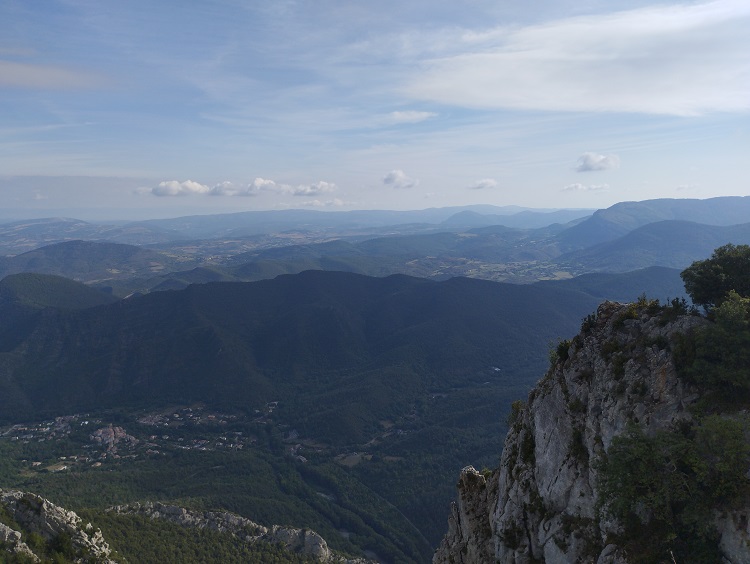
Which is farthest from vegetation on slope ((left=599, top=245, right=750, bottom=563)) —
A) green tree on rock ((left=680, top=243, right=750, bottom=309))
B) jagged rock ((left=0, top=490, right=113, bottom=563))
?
jagged rock ((left=0, top=490, right=113, bottom=563))

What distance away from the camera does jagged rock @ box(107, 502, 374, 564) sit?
84062 mm

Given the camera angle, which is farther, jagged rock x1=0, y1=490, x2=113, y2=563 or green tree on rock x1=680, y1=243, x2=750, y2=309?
jagged rock x1=0, y1=490, x2=113, y2=563

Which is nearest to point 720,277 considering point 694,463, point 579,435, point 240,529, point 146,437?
point 579,435

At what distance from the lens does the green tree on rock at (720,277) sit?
32.7 metres

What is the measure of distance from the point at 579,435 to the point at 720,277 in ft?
51.6

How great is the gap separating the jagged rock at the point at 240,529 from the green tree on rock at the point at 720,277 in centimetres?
7549

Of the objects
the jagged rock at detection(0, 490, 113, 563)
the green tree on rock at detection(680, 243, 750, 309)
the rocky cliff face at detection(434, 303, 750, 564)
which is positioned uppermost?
the green tree on rock at detection(680, 243, 750, 309)

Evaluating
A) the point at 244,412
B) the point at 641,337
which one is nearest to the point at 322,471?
the point at 244,412

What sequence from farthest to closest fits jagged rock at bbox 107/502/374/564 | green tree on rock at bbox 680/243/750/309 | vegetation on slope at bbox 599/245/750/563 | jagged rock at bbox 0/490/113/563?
jagged rock at bbox 107/502/374/564, jagged rock at bbox 0/490/113/563, green tree on rock at bbox 680/243/750/309, vegetation on slope at bbox 599/245/750/563

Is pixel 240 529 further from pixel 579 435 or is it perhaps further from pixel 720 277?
pixel 720 277

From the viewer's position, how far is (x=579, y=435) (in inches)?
1158

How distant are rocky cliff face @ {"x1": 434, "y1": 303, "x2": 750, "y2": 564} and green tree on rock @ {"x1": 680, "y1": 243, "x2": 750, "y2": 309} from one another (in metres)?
4.84

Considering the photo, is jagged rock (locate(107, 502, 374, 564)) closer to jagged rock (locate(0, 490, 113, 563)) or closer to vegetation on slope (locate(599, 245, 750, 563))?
jagged rock (locate(0, 490, 113, 563))

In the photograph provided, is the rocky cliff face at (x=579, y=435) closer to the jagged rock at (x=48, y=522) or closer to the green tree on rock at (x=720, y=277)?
the green tree on rock at (x=720, y=277)
